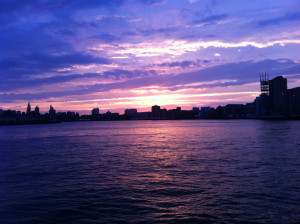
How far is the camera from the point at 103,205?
14.7m

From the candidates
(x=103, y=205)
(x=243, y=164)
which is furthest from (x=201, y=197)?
(x=243, y=164)

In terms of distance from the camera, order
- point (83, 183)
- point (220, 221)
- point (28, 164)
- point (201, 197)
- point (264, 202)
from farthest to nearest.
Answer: point (28, 164)
point (83, 183)
point (201, 197)
point (264, 202)
point (220, 221)

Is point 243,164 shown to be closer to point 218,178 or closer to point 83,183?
point 218,178

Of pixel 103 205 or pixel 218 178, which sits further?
pixel 218 178

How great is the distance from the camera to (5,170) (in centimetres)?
2609

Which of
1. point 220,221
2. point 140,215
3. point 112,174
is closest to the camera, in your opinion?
point 220,221

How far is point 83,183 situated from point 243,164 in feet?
50.4

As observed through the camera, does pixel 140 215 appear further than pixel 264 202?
No

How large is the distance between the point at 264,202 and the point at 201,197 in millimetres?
3439

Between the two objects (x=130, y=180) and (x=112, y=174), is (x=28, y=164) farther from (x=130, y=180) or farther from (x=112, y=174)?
(x=130, y=180)

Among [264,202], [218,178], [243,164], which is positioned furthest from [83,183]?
[243,164]

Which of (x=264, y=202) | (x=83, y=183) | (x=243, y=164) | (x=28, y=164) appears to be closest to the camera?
(x=264, y=202)

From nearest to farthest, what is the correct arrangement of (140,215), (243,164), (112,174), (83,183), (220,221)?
(220,221) → (140,215) → (83,183) → (112,174) → (243,164)

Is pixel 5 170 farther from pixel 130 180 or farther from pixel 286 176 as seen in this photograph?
pixel 286 176
